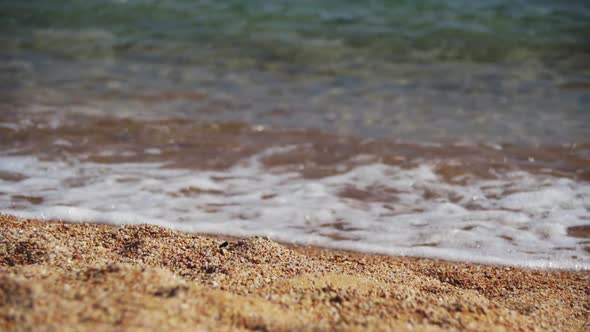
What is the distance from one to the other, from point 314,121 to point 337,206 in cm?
169

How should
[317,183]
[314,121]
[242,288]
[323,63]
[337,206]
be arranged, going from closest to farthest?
[242,288], [337,206], [317,183], [314,121], [323,63]

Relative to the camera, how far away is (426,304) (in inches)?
85.5

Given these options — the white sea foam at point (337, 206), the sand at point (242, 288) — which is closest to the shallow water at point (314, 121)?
the white sea foam at point (337, 206)

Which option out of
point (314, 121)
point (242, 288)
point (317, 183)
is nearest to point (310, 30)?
point (314, 121)

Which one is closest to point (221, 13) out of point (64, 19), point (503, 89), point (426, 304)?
point (64, 19)

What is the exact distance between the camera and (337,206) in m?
3.67

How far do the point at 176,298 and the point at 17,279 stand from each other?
459 mm

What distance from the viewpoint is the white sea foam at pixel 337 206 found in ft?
10.7

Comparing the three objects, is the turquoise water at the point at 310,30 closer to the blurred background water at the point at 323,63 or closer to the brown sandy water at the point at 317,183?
the blurred background water at the point at 323,63

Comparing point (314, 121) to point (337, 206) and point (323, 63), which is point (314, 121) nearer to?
point (337, 206)

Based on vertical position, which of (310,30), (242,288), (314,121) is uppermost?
(310,30)

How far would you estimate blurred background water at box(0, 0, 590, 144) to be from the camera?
5.42 meters

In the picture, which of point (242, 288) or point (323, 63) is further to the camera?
point (323, 63)

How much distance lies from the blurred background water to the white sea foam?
3.20 ft
